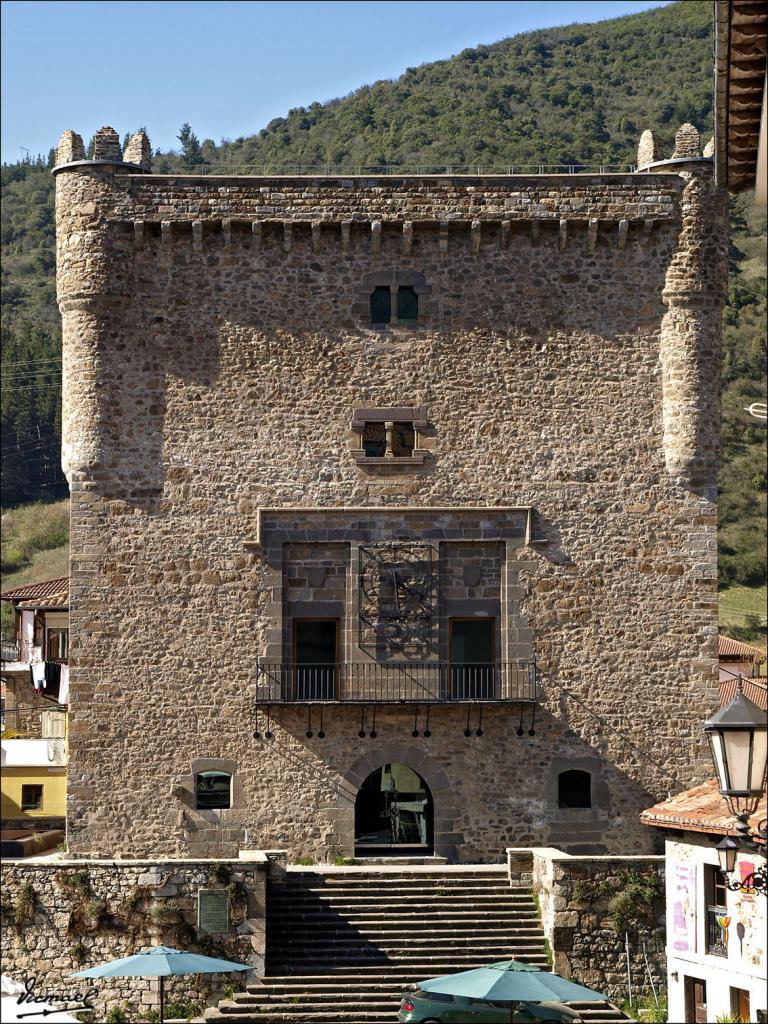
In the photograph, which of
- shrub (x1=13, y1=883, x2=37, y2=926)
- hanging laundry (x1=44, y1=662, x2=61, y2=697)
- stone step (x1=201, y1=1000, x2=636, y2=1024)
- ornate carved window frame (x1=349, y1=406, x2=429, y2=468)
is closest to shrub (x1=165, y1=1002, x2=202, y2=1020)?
stone step (x1=201, y1=1000, x2=636, y2=1024)

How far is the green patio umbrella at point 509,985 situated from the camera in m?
21.7

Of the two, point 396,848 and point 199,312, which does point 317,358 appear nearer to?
point 199,312

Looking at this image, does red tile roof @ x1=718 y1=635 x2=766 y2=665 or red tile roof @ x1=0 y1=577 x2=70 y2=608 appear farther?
red tile roof @ x1=718 y1=635 x2=766 y2=665

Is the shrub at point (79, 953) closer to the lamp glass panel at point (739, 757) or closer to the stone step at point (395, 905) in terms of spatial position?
the stone step at point (395, 905)

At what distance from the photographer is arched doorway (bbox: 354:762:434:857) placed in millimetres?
29297

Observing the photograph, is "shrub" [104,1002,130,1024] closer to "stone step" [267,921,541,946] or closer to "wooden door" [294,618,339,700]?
"stone step" [267,921,541,946]

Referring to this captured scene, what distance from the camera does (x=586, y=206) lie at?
3023cm

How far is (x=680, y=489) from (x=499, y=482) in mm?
3230

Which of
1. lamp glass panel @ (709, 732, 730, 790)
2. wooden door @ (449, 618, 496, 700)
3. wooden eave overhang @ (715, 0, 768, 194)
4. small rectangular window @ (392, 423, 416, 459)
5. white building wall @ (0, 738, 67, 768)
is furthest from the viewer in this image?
white building wall @ (0, 738, 67, 768)

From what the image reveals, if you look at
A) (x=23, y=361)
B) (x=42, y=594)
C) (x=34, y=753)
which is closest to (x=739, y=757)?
(x=34, y=753)

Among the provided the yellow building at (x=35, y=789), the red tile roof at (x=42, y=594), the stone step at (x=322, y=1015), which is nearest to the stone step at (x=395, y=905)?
the stone step at (x=322, y=1015)

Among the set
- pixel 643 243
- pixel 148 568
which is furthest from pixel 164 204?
pixel 643 243

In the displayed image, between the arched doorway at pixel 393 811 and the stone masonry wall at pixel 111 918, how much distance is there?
346 cm

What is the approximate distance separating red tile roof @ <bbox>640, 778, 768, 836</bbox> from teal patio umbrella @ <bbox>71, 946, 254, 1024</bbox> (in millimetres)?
6850
